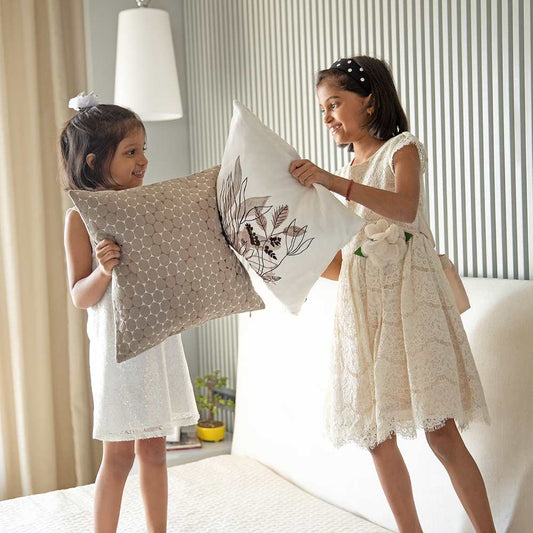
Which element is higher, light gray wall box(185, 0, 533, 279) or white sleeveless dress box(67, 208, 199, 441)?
light gray wall box(185, 0, 533, 279)

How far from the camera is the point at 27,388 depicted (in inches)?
117

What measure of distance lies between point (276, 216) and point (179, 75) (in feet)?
6.67

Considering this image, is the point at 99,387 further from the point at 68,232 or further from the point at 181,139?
the point at 181,139

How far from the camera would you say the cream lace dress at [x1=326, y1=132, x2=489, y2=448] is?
1.62 meters

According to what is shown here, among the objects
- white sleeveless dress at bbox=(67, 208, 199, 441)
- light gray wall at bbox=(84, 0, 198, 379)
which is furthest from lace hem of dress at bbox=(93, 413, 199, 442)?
light gray wall at bbox=(84, 0, 198, 379)

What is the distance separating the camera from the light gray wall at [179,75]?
3211 mm

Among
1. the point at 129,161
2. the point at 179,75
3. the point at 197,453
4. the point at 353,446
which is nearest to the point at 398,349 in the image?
the point at 353,446

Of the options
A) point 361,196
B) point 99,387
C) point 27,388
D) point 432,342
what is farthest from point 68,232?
point 27,388

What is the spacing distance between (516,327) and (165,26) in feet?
6.19

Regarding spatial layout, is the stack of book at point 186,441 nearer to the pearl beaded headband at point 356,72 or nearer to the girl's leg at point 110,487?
the girl's leg at point 110,487

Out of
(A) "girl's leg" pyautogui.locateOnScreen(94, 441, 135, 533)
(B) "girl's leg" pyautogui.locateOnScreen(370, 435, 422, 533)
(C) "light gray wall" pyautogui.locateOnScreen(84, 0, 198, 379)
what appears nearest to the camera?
(B) "girl's leg" pyautogui.locateOnScreen(370, 435, 422, 533)

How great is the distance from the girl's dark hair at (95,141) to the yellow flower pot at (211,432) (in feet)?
4.73

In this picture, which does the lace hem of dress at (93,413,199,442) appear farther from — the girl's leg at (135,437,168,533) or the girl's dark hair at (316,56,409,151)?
the girl's dark hair at (316,56,409,151)

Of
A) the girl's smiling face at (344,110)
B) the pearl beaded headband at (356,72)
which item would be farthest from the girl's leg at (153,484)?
the pearl beaded headband at (356,72)
